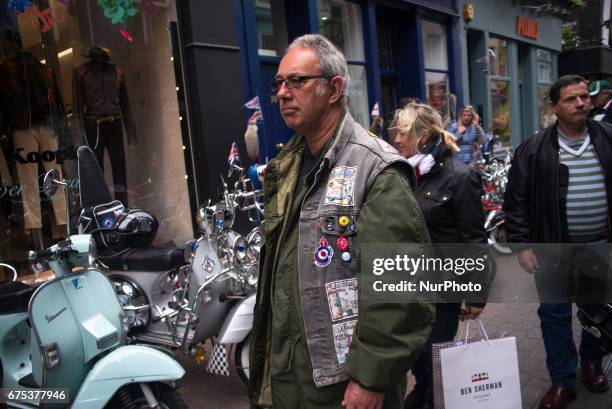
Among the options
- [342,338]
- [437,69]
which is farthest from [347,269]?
[437,69]

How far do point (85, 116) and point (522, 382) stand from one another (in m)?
5.16

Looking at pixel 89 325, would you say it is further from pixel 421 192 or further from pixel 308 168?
pixel 421 192

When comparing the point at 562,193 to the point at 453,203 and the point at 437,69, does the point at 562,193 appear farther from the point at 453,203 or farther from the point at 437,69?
the point at 437,69

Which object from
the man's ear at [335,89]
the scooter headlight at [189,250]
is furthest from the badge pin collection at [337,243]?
the scooter headlight at [189,250]

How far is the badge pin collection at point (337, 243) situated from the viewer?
5.37 ft

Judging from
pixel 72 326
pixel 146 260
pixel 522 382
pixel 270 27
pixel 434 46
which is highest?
pixel 434 46

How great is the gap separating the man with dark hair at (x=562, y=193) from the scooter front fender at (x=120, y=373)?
2018 mm

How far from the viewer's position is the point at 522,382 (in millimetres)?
3508

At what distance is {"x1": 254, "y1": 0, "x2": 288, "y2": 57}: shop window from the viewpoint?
299 inches

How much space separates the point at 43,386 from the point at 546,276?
256 cm

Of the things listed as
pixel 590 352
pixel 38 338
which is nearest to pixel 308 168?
pixel 38 338

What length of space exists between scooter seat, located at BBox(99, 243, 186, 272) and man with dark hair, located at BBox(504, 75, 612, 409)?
7.59ft

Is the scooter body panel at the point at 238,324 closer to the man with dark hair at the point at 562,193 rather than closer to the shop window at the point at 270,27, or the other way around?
the man with dark hair at the point at 562,193

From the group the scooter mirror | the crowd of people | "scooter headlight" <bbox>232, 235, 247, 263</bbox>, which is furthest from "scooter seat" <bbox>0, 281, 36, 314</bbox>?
the crowd of people
